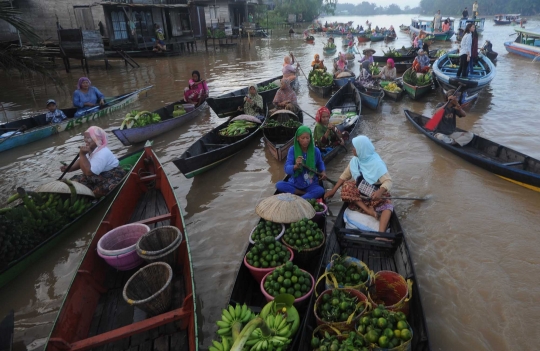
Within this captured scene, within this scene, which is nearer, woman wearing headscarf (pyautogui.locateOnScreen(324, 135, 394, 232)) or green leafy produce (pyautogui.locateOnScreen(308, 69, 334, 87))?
woman wearing headscarf (pyautogui.locateOnScreen(324, 135, 394, 232))

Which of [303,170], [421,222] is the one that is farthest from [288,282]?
[421,222]

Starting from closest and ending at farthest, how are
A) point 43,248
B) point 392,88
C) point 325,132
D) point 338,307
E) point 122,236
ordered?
point 338,307 < point 122,236 < point 43,248 < point 325,132 < point 392,88

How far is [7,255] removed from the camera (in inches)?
176

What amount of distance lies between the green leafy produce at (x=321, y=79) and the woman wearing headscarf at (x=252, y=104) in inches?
166

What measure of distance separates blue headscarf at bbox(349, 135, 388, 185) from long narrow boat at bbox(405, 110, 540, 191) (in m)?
3.33

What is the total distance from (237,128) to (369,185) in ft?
15.2

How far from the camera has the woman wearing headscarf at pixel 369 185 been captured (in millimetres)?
4570

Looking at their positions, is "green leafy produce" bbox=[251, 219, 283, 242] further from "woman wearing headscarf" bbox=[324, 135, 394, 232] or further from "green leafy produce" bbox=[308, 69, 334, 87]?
"green leafy produce" bbox=[308, 69, 334, 87]

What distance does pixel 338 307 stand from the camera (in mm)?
2945

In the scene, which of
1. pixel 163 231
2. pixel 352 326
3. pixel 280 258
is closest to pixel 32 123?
pixel 163 231

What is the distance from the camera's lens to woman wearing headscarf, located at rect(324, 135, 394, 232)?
15.0 feet

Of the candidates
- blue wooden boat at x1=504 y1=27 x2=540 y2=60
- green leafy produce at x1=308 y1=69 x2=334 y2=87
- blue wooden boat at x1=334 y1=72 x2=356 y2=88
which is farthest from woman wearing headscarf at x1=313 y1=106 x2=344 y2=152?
blue wooden boat at x1=504 y1=27 x2=540 y2=60

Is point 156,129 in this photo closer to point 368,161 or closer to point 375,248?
point 368,161

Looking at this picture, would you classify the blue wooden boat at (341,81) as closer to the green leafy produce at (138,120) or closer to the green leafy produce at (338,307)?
the green leafy produce at (138,120)
